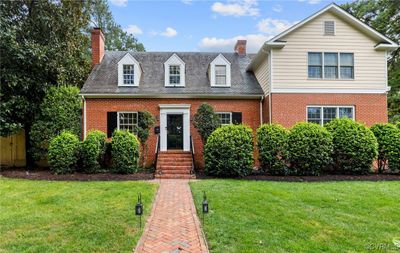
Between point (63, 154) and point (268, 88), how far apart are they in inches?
364

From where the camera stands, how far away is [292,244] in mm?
4305

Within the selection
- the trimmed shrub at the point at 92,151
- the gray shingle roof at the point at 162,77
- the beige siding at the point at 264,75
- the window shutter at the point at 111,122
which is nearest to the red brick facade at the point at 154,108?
→ the window shutter at the point at 111,122

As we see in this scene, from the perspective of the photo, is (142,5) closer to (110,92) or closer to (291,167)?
(110,92)

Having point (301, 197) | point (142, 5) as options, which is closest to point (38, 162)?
point (142, 5)

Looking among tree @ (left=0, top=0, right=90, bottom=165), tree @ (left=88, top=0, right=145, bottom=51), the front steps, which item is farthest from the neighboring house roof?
tree @ (left=88, top=0, right=145, bottom=51)

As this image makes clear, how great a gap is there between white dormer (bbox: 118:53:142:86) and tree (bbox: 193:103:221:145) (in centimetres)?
381

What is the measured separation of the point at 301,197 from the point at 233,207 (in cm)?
214

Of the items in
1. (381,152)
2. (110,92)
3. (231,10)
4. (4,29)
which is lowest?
(381,152)

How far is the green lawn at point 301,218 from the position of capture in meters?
4.33

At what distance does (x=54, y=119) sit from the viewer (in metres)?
12.8

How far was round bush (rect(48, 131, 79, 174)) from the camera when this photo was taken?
1130 centimetres

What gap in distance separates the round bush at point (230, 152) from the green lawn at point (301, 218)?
1.97 m

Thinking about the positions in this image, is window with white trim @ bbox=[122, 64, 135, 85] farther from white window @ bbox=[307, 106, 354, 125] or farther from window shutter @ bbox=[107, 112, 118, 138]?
white window @ bbox=[307, 106, 354, 125]

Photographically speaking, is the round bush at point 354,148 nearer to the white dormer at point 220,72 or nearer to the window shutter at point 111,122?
the white dormer at point 220,72
